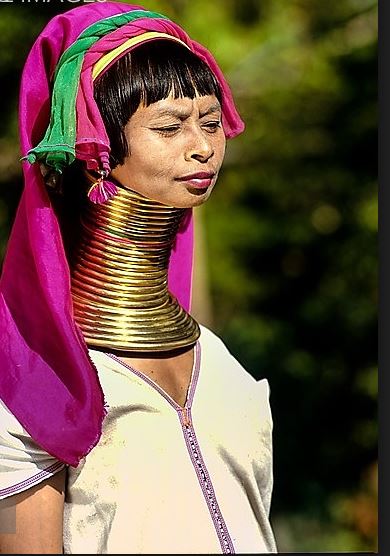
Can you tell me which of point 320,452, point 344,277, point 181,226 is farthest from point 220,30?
point 181,226

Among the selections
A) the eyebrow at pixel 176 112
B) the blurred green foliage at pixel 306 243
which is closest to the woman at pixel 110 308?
the eyebrow at pixel 176 112

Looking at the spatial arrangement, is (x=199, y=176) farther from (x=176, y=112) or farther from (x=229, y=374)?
(x=229, y=374)

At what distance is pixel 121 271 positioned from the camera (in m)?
1.70

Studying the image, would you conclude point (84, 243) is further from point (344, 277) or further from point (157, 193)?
point (344, 277)

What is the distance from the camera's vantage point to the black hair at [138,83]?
164 cm

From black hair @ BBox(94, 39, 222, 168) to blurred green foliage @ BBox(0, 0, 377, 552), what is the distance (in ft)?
5.83

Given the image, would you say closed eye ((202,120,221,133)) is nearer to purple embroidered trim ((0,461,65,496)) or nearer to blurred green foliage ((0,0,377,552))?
purple embroidered trim ((0,461,65,496))

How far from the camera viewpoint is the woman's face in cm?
166

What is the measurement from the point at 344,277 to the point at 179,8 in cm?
111

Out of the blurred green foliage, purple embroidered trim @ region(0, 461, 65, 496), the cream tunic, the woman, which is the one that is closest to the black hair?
the woman

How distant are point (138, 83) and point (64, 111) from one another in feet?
0.40

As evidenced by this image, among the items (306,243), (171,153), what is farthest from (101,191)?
(306,243)

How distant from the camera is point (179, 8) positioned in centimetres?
335

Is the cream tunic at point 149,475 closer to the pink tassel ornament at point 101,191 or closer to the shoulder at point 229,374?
the shoulder at point 229,374
